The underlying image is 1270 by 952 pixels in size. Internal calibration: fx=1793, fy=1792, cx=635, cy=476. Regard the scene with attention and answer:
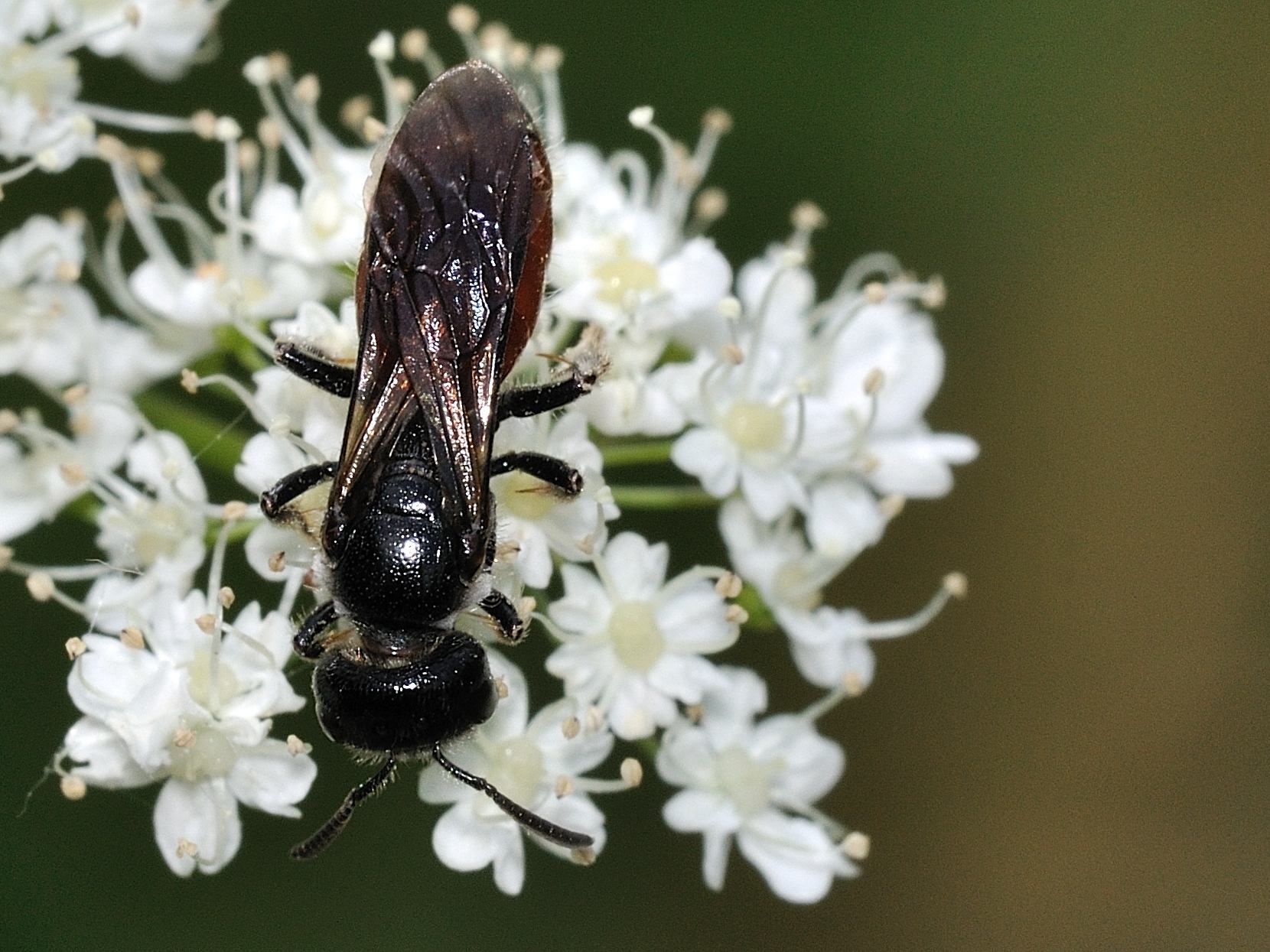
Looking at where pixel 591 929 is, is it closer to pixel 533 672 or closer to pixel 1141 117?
pixel 533 672

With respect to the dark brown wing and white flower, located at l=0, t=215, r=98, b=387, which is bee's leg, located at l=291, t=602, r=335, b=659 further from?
white flower, located at l=0, t=215, r=98, b=387

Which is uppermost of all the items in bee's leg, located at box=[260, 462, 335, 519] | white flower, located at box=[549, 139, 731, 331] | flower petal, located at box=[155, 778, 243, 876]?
white flower, located at box=[549, 139, 731, 331]

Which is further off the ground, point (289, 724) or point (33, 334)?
point (33, 334)

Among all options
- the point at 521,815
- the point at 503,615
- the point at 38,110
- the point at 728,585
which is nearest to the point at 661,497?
the point at 728,585

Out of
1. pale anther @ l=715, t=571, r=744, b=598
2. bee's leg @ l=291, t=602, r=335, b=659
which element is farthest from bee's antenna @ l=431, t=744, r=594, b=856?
pale anther @ l=715, t=571, r=744, b=598

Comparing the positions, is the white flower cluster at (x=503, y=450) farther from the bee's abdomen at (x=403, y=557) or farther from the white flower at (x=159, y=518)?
the bee's abdomen at (x=403, y=557)

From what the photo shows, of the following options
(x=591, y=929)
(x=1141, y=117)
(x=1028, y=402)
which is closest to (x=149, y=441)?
(x=591, y=929)
